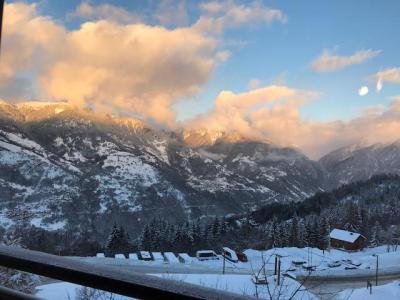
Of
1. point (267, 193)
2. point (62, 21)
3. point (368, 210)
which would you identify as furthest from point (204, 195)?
point (62, 21)

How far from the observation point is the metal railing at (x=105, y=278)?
1168mm

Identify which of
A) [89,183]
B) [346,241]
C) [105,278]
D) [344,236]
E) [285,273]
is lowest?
[346,241]

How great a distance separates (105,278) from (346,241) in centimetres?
3873

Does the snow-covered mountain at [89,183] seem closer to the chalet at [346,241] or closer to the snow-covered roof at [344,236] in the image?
the snow-covered roof at [344,236]

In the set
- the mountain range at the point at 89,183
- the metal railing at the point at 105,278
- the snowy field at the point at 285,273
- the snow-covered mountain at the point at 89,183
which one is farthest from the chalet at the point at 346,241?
the snow-covered mountain at the point at 89,183

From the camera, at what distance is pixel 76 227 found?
79.1 m

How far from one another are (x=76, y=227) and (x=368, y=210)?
52030mm

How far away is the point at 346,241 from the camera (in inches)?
1451

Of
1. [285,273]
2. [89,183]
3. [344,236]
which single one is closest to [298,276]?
[285,273]

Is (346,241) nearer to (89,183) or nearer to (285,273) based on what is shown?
(285,273)

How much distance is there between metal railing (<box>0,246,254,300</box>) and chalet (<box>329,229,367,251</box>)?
36578 millimetres

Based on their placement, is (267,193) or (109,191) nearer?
(109,191)

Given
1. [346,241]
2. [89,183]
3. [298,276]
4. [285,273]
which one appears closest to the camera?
[298,276]

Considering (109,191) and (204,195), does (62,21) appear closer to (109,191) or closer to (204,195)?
(109,191)
